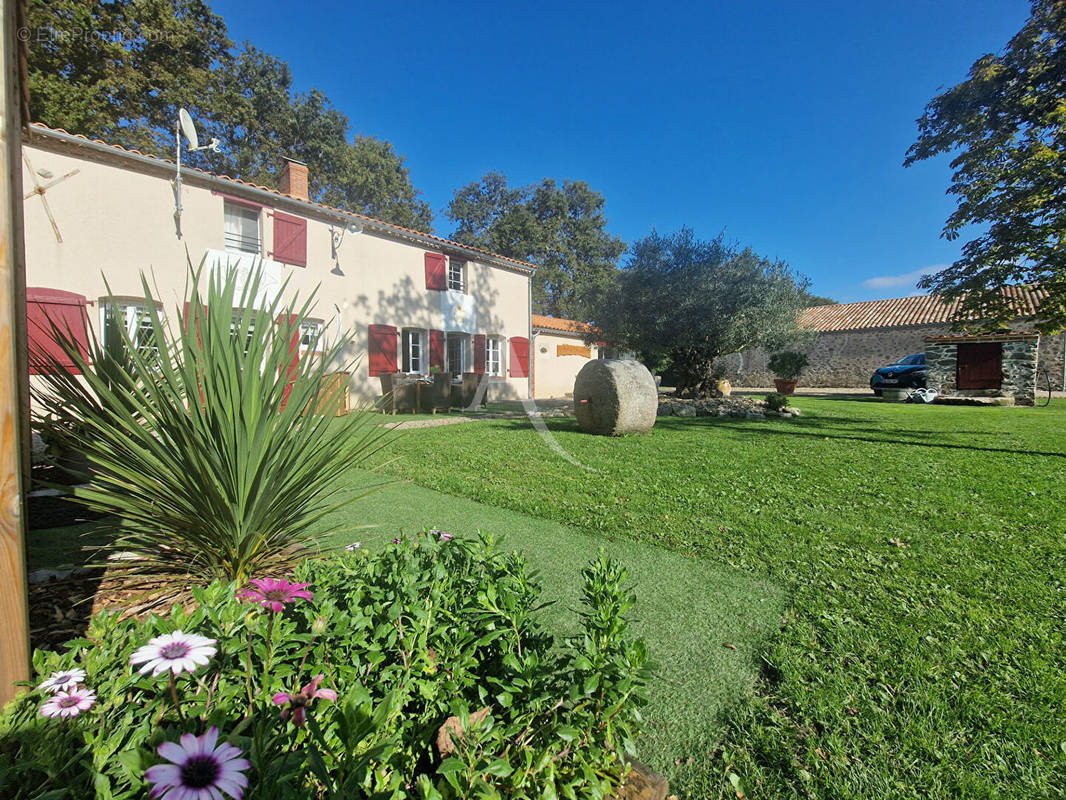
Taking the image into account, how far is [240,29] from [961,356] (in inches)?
1191

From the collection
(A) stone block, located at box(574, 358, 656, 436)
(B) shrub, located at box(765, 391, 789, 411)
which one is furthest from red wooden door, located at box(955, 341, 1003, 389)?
(A) stone block, located at box(574, 358, 656, 436)

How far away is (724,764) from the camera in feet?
4.76

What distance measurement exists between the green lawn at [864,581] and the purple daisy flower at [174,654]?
1.36 metres

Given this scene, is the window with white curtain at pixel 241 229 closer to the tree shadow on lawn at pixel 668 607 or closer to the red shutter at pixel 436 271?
the red shutter at pixel 436 271

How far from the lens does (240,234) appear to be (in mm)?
10727

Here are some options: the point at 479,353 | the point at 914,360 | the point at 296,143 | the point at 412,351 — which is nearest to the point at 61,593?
the point at 412,351

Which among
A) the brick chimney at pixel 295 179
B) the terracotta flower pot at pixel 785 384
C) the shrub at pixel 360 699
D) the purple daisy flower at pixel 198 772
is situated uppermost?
the brick chimney at pixel 295 179

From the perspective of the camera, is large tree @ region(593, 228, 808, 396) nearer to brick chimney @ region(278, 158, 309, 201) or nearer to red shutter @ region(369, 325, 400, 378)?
red shutter @ region(369, 325, 400, 378)

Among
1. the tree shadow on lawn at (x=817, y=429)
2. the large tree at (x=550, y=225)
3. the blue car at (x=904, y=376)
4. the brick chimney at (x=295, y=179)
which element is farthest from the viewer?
the large tree at (x=550, y=225)

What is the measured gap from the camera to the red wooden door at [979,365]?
15047mm

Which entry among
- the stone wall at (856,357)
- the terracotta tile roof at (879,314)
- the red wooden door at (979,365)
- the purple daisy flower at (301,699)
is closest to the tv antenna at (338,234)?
the purple daisy flower at (301,699)

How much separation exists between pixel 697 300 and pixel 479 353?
7.40 m

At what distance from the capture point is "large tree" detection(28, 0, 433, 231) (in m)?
12.8

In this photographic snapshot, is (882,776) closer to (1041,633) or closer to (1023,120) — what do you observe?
(1041,633)
